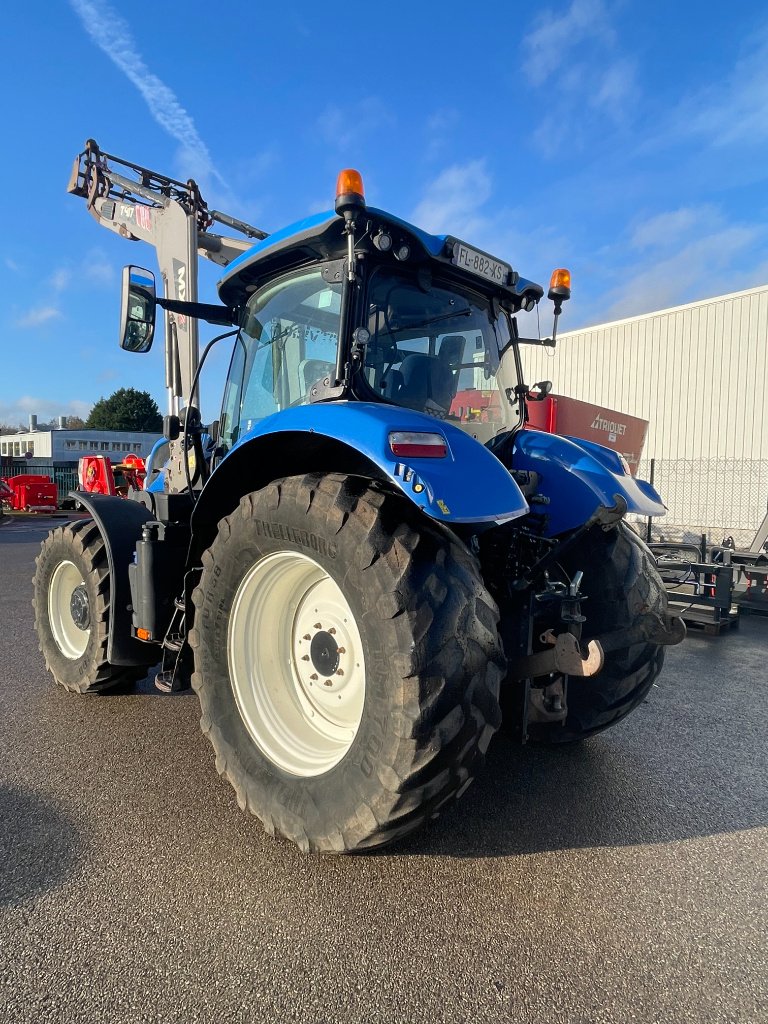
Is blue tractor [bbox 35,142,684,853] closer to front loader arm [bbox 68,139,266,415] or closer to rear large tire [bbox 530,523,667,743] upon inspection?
rear large tire [bbox 530,523,667,743]

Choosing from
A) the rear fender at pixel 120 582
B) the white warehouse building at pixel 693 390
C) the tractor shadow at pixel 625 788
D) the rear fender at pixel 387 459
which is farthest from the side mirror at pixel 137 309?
the white warehouse building at pixel 693 390

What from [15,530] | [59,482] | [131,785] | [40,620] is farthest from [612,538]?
[59,482]

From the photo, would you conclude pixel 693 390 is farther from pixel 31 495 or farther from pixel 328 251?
pixel 31 495

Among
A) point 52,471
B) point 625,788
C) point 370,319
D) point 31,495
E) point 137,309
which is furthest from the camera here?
point 52,471

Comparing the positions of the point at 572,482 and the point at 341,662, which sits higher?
the point at 572,482

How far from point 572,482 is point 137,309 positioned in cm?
246

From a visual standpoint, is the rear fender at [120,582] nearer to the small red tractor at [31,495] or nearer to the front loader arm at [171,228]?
the front loader arm at [171,228]

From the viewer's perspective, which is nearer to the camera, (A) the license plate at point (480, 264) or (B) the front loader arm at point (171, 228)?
(A) the license plate at point (480, 264)

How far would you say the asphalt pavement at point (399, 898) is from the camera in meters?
1.62

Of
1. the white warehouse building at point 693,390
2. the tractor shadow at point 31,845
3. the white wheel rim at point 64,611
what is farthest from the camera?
the white warehouse building at point 693,390

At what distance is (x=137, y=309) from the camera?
3.38 meters

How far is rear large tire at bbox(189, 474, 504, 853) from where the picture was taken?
189cm

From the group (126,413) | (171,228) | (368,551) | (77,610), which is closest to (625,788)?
(368,551)

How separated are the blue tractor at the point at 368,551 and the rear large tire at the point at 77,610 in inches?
0.9
